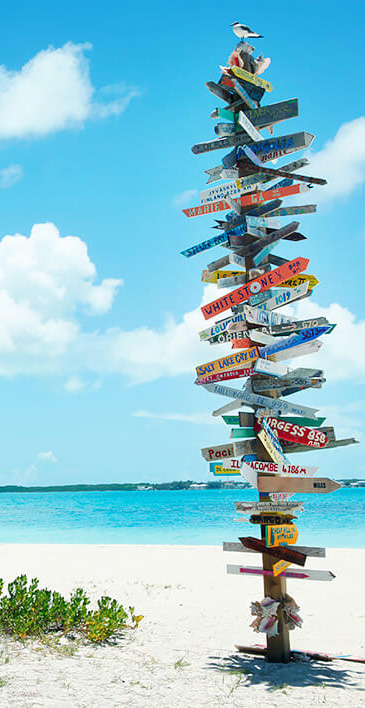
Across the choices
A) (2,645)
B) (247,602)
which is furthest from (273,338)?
(247,602)

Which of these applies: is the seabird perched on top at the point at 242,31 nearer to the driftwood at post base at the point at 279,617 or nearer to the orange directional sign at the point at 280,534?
the driftwood at post base at the point at 279,617

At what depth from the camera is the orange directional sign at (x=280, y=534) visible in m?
5.94

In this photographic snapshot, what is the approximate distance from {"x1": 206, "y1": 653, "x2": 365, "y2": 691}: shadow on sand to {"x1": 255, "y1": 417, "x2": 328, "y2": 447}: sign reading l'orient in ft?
7.58

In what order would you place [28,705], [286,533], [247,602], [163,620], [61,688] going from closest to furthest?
[28,705] < [61,688] < [286,533] < [163,620] < [247,602]

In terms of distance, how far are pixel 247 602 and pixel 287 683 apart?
4702 mm

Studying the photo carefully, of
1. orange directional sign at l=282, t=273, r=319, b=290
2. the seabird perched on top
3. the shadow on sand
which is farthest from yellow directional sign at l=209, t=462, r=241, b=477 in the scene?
the seabird perched on top

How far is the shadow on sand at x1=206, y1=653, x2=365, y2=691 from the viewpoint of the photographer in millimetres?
5578

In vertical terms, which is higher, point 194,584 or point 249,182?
point 249,182

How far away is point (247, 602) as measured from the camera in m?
10.1

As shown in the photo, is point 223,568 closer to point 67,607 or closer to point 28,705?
point 67,607

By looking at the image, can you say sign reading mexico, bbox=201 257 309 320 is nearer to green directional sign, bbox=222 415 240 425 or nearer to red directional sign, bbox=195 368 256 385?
red directional sign, bbox=195 368 256 385

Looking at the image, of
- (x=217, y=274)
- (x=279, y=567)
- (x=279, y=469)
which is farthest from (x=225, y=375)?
(x=279, y=567)

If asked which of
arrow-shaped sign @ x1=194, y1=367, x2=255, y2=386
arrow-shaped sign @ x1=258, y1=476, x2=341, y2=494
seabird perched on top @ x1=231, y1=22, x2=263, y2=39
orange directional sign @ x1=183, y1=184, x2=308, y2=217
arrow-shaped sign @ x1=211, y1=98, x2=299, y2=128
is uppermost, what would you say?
seabird perched on top @ x1=231, y1=22, x2=263, y2=39

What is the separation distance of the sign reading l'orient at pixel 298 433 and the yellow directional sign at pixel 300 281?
1.64m
